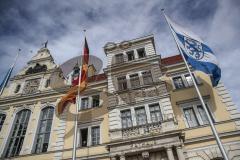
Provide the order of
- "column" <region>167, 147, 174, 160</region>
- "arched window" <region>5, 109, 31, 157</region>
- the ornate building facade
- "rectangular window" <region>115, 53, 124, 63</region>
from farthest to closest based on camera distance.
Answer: "rectangular window" <region>115, 53, 124, 63</region>, "arched window" <region>5, 109, 31, 157</region>, the ornate building facade, "column" <region>167, 147, 174, 160</region>

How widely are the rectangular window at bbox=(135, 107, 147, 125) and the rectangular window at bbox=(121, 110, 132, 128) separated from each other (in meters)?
0.72

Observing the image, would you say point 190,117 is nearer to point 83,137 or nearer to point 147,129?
point 147,129

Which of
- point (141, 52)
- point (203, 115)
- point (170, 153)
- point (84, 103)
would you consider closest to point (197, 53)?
point (203, 115)

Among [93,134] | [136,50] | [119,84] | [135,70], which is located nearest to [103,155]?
[93,134]

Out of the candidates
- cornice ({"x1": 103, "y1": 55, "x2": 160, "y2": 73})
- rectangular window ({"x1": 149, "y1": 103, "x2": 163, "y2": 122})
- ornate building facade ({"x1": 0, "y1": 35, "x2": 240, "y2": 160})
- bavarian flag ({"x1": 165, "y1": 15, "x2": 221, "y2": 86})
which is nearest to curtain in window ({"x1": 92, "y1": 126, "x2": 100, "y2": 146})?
ornate building facade ({"x1": 0, "y1": 35, "x2": 240, "y2": 160})

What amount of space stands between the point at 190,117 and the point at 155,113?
305 centimetres

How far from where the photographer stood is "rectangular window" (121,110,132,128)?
1934cm

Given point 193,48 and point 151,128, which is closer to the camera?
point 193,48

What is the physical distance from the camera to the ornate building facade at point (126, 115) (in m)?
16.7

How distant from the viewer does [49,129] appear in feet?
74.7

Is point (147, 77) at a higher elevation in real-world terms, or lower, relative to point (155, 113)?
higher

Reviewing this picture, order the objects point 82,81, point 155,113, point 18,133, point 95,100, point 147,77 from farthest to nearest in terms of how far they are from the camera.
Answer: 1. point 95,100
2. point 18,133
3. point 147,77
4. point 155,113
5. point 82,81

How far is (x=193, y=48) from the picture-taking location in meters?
14.2

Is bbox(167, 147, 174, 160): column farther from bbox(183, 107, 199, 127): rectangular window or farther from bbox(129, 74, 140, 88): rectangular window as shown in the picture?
bbox(129, 74, 140, 88): rectangular window
